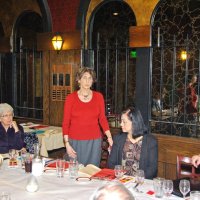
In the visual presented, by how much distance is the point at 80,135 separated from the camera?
4043 millimetres

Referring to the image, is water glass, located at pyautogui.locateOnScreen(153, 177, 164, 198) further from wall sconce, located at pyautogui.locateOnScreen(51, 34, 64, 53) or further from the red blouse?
wall sconce, located at pyautogui.locateOnScreen(51, 34, 64, 53)

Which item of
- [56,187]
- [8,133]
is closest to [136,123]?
[56,187]

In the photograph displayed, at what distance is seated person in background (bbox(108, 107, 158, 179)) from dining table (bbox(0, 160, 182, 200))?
51 centimetres

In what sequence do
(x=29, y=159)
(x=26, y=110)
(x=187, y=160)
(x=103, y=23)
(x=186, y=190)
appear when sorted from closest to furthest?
(x=186, y=190) < (x=29, y=159) < (x=187, y=160) < (x=103, y=23) < (x=26, y=110)

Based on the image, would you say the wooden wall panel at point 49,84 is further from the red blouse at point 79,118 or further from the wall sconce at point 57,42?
the red blouse at point 79,118

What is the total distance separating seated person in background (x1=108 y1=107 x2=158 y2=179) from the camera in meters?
3.18

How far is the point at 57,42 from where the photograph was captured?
20.7 ft

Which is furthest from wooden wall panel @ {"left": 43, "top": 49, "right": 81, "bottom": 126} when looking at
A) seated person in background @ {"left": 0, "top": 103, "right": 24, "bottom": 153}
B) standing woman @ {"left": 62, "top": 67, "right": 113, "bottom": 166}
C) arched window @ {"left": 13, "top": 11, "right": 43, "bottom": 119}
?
seated person in background @ {"left": 0, "top": 103, "right": 24, "bottom": 153}

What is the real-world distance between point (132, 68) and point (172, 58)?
30.5 inches

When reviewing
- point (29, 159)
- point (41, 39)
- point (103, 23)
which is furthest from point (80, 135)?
point (41, 39)

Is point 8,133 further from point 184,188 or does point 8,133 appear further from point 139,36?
point 139,36

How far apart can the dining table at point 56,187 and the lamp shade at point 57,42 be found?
12.3ft

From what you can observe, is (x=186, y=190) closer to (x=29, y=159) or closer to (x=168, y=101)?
(x=29, y=159)

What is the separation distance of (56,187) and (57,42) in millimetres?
4162
